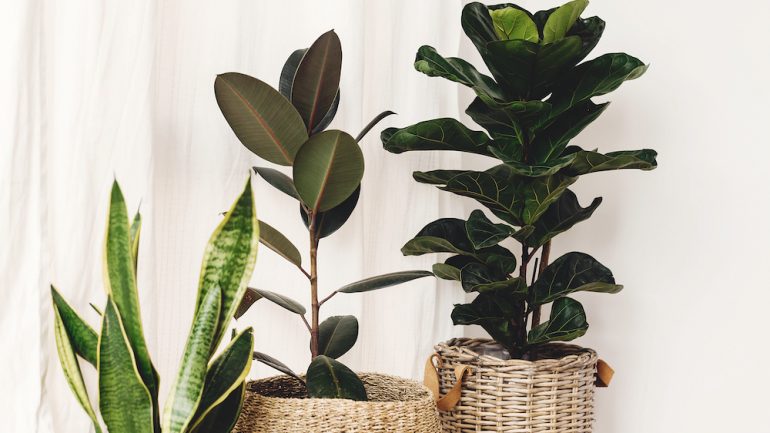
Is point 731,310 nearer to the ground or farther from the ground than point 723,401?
farther from the ground

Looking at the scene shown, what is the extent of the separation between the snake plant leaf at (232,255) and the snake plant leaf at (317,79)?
362 millimetres

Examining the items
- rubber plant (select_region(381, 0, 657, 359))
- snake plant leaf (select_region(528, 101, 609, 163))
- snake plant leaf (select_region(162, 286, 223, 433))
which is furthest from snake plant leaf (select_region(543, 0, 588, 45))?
snake plant leaf (select_region(162, 286, 223, 433))

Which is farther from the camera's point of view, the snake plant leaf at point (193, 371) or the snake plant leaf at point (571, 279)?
the snake plant leaf at point (571, 279)

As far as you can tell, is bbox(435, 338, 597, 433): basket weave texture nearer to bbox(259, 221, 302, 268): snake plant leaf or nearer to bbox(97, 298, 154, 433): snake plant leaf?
bbox(259, 221, 302, 268): snake plant leaf

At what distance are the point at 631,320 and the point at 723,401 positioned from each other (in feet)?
1.01

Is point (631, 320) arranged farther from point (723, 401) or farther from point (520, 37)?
point (520, 37)

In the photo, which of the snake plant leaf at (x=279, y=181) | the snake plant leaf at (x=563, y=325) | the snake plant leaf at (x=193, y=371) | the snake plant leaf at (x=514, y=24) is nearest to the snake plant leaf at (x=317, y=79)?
the snake plant leaf at (x=279, y=181)

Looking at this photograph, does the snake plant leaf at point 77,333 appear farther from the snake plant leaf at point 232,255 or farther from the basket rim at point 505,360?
the basket rim at point 505,360

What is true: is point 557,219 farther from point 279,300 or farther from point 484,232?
point 279,300

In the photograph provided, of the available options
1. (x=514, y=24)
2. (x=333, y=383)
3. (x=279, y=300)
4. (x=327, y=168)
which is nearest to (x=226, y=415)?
(x=333, y=383)

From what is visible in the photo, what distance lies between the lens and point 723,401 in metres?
1.82

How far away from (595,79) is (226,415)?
88 centimetres

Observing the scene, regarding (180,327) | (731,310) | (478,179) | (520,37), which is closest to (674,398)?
(731,310)

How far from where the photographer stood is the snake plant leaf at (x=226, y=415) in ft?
2.93
